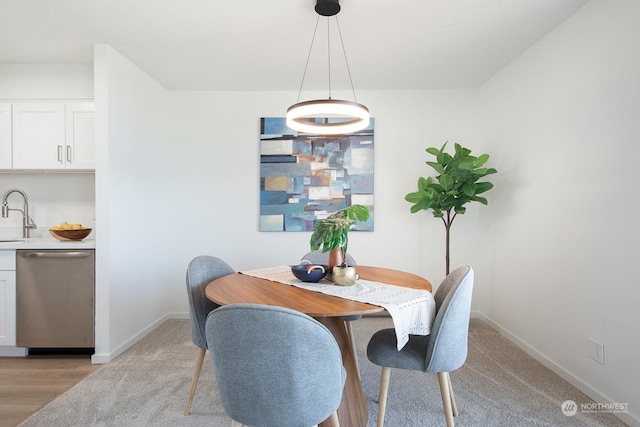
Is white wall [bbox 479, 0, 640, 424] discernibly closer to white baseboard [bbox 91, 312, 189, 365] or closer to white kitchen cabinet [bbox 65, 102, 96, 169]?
white baseboard [bbox 91, 312, 189, 365]

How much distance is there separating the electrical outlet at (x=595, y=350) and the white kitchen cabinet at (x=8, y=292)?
4340mm

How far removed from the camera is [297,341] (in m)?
1.10

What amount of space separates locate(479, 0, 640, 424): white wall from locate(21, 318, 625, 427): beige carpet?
0.28 m

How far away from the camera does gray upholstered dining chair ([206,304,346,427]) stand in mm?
1082

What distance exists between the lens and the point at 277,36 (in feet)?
8.39

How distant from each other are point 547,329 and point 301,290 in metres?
2.11

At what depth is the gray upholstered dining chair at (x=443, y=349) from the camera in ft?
5.12

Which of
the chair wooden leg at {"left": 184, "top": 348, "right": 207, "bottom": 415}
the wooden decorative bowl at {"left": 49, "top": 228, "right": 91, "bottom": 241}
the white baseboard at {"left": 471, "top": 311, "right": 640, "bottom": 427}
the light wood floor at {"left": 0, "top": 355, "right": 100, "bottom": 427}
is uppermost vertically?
the wooden decorative bowl at {"left": 49, "top": 228, "right": 91, "bottom": 241}

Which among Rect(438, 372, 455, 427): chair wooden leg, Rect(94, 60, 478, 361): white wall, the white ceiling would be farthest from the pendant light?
Rect(438, 372, 455, 427): chair wooden leg

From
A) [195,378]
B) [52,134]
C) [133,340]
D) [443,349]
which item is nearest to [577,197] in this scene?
[443,349]

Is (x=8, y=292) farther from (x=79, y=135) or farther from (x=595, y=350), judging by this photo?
(x=595, y=350)

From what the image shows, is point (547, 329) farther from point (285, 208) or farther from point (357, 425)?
point (285, 208)

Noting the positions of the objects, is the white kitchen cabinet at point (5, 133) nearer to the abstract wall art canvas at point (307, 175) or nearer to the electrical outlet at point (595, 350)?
the abstract wall art canvas at point (307, 175)

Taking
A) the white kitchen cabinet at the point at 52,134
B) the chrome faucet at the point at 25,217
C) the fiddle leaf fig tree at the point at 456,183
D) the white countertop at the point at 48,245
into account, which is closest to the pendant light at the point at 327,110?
the fiddle leaf fig tree at the point at 456,183
